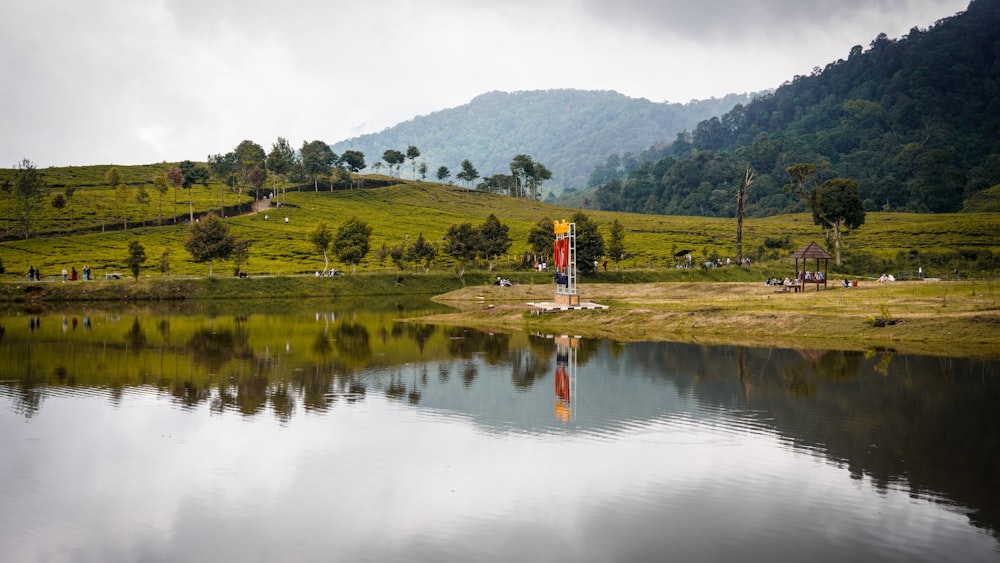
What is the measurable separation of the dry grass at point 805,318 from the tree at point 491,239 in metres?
31.8

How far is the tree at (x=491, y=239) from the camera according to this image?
9706 centimetres

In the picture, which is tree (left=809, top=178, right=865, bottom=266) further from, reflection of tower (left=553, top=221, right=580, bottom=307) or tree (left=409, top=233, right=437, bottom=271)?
tree (left=409, top=233, right=437, bottom=271)

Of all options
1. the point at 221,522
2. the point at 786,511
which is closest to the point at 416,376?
the point at 221,522

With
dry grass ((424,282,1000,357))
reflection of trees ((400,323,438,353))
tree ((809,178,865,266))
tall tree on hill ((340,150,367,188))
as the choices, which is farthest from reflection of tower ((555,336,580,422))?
tall tree on hill ((340,150,367,188))

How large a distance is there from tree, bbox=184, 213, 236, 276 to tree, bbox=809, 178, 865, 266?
Answer: 69614 mm

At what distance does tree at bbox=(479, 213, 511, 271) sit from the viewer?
97.1m

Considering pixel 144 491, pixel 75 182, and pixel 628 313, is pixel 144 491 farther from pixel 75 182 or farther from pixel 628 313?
pixel 75 182

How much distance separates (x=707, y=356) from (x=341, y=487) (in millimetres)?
24347

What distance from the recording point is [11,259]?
102 meters

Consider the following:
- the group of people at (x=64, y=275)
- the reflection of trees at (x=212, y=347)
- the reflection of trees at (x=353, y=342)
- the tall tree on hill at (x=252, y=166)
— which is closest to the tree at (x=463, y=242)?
the reflection of trees at (x=353, y=342)

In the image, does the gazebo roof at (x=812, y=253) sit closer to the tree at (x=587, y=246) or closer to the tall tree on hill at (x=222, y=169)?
the tree at (x=587, y=246)

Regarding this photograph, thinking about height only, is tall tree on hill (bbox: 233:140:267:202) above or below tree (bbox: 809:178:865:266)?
above

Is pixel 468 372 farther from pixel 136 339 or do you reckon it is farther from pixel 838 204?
pixel 838 204

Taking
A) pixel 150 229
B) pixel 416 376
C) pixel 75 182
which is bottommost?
pixel 416 376
